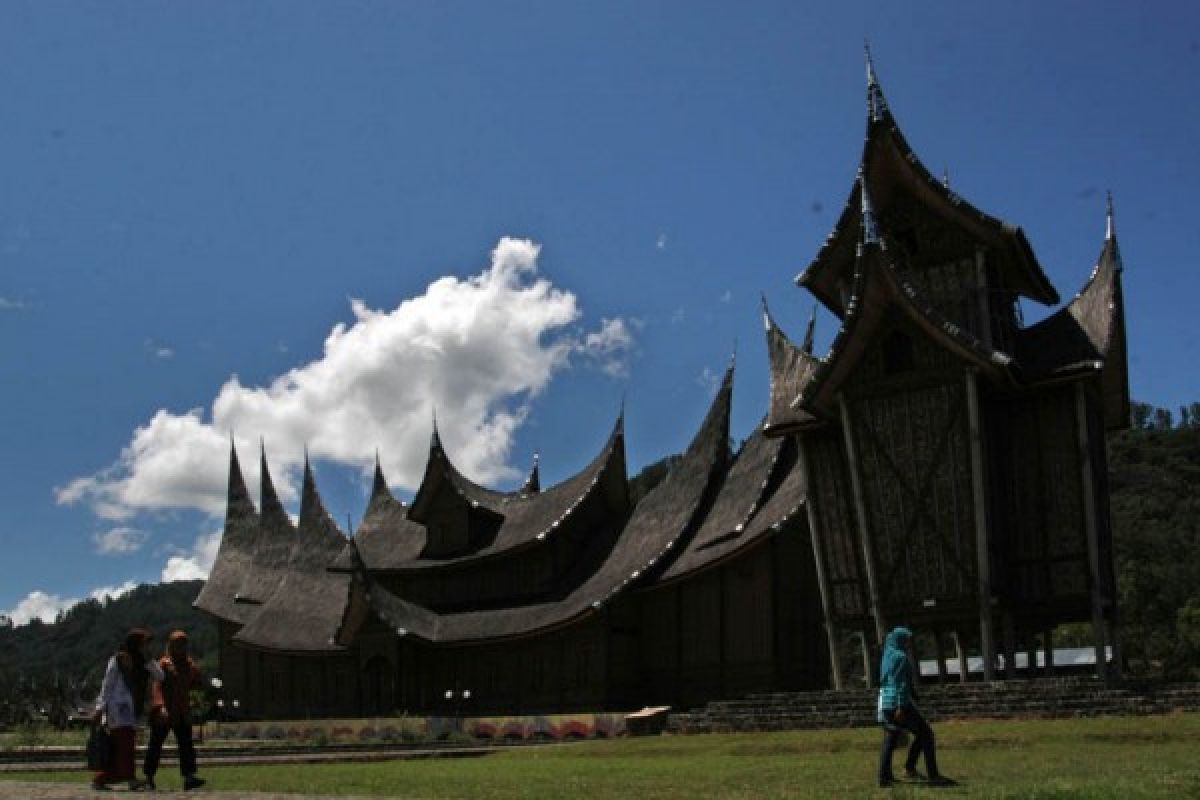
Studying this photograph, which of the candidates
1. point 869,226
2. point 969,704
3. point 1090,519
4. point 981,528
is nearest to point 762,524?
point 981,528

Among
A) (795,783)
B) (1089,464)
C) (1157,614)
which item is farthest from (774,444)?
(1157,614)

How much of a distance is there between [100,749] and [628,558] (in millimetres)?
26049

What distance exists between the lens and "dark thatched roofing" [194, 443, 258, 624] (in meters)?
45.7

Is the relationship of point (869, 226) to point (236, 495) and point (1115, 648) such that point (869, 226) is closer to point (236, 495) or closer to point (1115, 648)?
point (1115, 648)

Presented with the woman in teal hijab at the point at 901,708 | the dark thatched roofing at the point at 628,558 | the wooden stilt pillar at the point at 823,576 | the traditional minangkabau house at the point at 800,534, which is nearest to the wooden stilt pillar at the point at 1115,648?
the traditional minangkabau house at the point at 800,534

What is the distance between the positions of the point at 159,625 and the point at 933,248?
165346 mm

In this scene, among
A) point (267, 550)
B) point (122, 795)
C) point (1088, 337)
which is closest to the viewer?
point (122, 795)

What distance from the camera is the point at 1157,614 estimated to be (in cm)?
5622

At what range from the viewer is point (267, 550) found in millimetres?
47844

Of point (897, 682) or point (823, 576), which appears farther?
point (823, 576)

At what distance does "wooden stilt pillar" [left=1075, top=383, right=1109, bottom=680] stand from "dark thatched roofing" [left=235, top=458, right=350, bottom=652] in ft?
75.6

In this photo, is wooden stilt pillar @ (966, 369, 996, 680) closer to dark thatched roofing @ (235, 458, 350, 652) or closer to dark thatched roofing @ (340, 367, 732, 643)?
dark thatched roofing @ (340, 367, 732, 643)

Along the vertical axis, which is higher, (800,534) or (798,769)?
(800,534)

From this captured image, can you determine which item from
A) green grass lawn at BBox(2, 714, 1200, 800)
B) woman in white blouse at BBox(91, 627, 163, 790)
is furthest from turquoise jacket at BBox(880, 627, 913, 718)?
woman in white blouse at BBox(91, 627, 163, 790)
